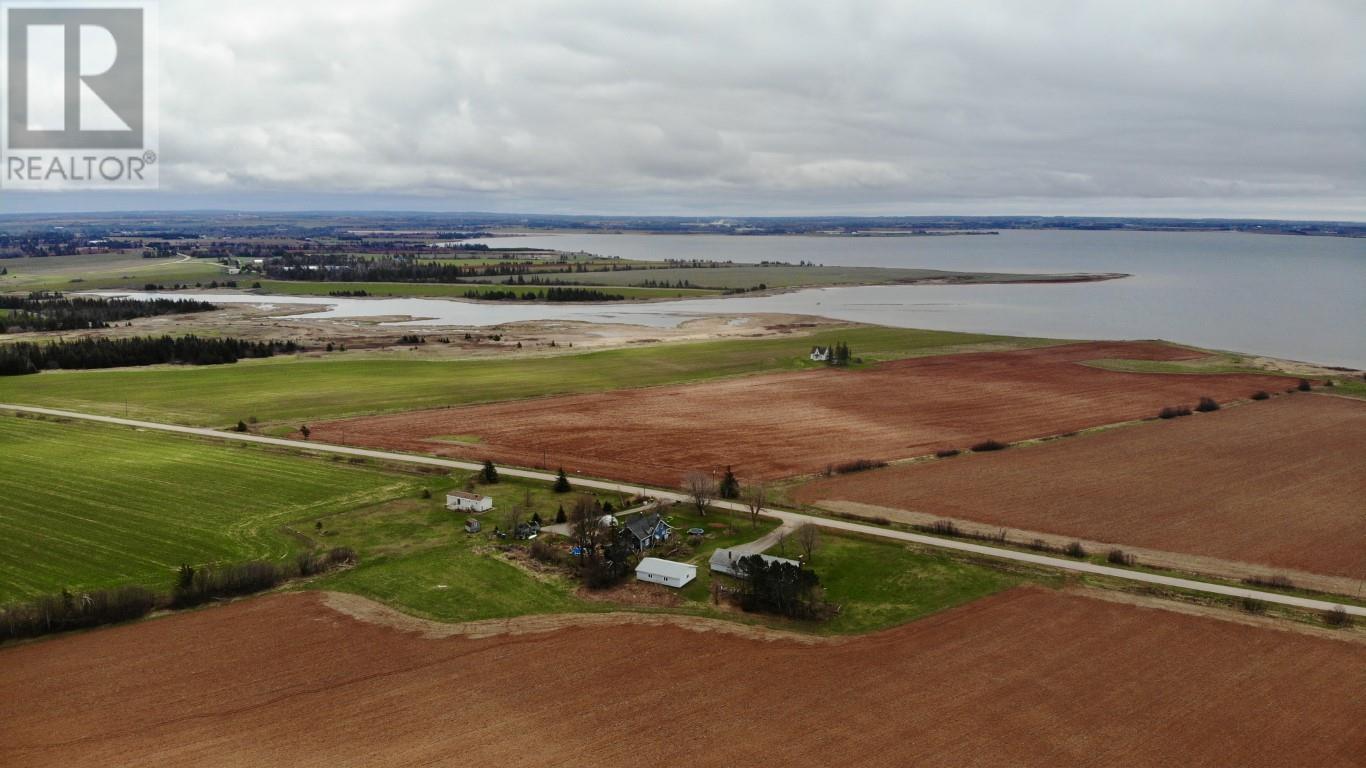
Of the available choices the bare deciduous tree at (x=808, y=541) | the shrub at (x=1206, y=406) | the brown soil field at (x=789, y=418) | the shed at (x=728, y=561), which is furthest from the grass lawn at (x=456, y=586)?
the shrub at (x=1206, y=406)

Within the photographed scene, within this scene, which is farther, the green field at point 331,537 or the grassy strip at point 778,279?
the grassy strip at point 778,279

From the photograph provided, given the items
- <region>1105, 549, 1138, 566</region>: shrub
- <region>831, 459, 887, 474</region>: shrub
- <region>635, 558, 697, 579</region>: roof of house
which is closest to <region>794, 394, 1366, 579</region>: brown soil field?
<region>831, 459, 887, 474</region>: shrub

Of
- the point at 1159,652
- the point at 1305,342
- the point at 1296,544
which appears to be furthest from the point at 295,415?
the point at 1305,342

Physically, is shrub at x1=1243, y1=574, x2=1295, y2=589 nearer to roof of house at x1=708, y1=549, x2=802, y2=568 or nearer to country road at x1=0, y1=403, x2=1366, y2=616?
country road at x1=0, y1=403, x2=1366, y2=616

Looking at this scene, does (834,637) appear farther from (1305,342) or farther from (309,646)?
(1305,342)

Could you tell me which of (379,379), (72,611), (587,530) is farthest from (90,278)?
(587,530)

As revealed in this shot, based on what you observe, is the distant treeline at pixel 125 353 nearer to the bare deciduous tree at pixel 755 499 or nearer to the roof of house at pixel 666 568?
the bare deciduous tree at pixel 755 499
